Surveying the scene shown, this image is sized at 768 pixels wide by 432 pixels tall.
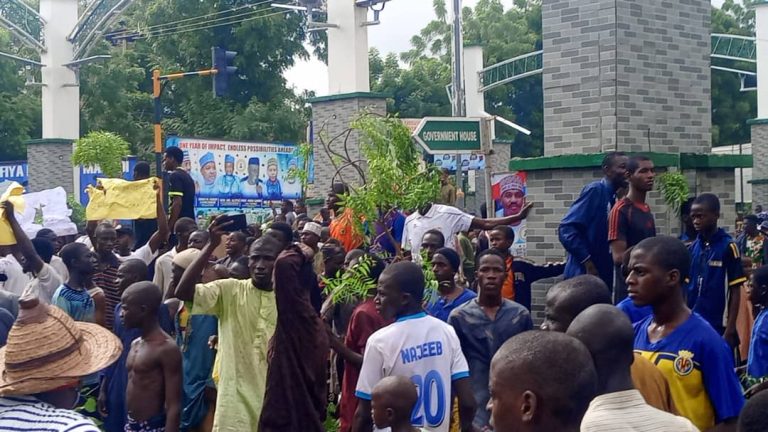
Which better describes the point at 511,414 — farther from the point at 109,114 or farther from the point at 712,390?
the point at 109,114

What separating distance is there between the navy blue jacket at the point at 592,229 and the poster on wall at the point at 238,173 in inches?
587

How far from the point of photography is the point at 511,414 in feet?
9.70

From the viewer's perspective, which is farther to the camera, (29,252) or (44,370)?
(29,252)

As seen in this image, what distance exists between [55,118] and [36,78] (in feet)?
50.1

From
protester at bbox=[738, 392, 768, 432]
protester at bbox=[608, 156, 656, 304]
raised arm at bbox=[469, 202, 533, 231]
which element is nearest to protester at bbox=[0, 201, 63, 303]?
raised arm at bbox=[469, 202, 533, 231]

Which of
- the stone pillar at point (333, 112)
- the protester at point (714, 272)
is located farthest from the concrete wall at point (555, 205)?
the stone pillar at point (333, 112)

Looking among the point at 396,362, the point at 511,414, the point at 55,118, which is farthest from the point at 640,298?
Result: the point at 55,118

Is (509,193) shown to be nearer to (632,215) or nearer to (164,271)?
(164,271)

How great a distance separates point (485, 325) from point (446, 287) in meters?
0.97

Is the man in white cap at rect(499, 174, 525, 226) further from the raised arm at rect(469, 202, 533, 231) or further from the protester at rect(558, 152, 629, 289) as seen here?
the protester at rect(558, 152, 629, 289)

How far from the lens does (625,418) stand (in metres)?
3.38

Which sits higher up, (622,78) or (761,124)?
(761,124)

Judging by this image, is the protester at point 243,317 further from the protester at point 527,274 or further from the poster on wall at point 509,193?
the poster on wall at point 509,193

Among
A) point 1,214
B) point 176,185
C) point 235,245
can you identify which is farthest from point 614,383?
Answer: point 176,185
